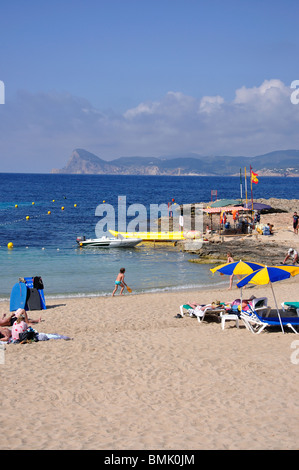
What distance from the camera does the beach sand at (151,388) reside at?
7121 mm

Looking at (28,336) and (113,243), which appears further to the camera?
(113,243)

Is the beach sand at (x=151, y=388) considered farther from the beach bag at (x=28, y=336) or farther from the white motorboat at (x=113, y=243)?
the white motorboat at (x=113, y=243)

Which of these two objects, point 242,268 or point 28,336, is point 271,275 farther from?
point 28,336

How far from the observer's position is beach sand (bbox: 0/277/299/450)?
712 cm

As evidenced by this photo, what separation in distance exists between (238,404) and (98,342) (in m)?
4.47

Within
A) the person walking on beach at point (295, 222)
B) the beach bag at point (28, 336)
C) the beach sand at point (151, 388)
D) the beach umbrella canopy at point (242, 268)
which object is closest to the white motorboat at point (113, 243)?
the person walking on beach at point (295, 222)

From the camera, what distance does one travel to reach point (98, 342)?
38.6ft

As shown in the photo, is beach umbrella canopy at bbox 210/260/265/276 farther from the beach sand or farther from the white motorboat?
the white motorboat

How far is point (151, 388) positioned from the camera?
8992 mm

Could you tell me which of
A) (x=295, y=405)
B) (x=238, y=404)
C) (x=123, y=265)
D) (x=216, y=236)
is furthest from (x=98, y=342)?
(x=216, y=236)

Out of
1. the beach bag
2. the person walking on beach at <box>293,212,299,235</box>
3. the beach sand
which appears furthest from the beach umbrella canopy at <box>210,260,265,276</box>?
the person walking on beach at <box>293,212,299,235</box>

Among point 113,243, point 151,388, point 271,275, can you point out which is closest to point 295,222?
point 113,243

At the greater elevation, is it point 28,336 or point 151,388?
point 28,336

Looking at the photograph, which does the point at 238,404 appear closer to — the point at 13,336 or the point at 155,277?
the point at 13,336
